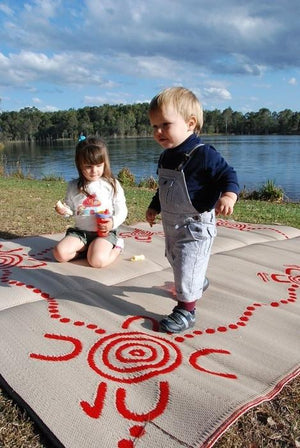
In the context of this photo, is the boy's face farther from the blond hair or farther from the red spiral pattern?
the red spiral pattern

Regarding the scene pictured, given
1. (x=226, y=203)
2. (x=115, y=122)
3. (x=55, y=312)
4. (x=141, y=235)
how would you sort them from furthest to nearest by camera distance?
(x=115, y=122)
(x=141, y=235)
(x=55, y=312)
(x=226, y=203)

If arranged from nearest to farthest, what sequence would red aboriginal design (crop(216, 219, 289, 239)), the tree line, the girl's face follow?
the girl's face → red aboriginal design (crop(216, 219, 289, 239)) → the tree line

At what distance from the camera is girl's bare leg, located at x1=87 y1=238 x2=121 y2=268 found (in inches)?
141

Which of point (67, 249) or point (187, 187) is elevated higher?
point (187, 187)

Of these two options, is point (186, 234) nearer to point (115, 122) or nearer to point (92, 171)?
point (92, 171)

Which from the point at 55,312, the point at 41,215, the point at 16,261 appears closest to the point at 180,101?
the point at 55,312

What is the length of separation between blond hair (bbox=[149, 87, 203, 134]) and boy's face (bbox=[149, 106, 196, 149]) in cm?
2

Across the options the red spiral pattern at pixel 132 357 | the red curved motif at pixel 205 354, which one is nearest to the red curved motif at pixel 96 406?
the red spiral pattern at pixel 132 357

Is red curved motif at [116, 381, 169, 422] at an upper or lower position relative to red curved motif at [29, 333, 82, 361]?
lower

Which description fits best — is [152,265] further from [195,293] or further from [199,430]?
[199,430]

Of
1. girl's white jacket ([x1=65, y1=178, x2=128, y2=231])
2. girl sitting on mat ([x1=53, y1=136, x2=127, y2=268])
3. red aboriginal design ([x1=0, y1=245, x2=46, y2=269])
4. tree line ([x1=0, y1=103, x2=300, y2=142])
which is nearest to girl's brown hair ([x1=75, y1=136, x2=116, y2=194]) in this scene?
girl sitting on mat ([x1=53, y1=136, x2=127, y2=268])

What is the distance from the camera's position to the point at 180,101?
244 cm

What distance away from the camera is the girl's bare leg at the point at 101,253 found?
3590mm

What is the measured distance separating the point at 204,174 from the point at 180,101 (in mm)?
462
